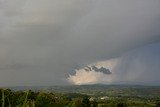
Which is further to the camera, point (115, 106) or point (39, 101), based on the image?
point (115, 106)

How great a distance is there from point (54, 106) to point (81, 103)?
21146mm

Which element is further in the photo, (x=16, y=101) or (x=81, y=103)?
(x=81, y=103)

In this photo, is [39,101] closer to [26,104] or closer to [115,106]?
[115,106]

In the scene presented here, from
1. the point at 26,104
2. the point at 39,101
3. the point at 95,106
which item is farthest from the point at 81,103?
the point at 26,104

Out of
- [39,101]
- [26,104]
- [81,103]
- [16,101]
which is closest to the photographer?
[26,104]

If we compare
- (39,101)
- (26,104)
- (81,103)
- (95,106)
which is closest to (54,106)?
(39,101)

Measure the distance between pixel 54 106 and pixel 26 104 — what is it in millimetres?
152782

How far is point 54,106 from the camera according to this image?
166 m

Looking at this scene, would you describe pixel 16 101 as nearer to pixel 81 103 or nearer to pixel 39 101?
pixel 39 101

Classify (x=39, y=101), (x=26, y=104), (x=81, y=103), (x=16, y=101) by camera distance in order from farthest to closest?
(x=81, y=103) → (x=39, y=101) → (x=16, y=101) → (x=26, y=104)

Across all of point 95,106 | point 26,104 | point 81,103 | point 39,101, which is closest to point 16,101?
point 39,101

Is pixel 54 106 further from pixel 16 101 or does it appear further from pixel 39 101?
pixel 16 101

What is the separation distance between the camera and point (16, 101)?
15100 centimetres

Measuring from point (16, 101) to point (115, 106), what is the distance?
61622mm
